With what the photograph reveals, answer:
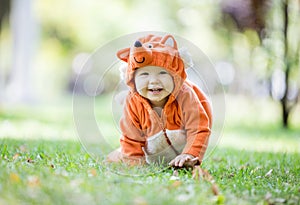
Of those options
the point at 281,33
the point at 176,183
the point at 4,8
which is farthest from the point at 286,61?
the point at 4,8

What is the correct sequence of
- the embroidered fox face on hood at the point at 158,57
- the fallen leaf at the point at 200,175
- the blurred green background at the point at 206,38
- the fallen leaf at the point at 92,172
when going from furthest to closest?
the blurred green background at the point at 206,38
the embroidered fox face on hood at the point at 158,57
the fallen leaf at the point at 200,175
the fallen leaf at the point at 92,172

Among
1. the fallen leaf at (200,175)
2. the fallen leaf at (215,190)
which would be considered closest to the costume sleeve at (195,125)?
the fallen leaf at (200,175)

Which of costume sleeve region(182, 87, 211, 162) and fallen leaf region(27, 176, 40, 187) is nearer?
fallen leaf region(27, 176, 40, 187)

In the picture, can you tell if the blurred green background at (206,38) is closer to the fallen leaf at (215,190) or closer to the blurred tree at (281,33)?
the blurred tree at (281,33)

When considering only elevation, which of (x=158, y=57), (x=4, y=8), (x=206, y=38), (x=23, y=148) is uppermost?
(x=4, y=8)

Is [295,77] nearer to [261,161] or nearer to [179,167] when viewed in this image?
[261,161]

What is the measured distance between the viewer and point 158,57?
121 inches

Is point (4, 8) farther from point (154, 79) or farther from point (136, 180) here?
point (136, 180)

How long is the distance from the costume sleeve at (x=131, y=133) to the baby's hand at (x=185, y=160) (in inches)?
11.1

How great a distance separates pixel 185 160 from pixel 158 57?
25.2 inches

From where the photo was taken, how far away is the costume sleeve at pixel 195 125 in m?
3.15

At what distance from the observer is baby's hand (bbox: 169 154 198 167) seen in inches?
123

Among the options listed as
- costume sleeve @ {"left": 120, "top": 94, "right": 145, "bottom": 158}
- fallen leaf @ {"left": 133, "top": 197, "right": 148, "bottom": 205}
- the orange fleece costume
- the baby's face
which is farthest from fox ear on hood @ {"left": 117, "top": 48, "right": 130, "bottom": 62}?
fallen leaf @ {"left": 133, "top": 197, "right": 148, "bottom": 205}

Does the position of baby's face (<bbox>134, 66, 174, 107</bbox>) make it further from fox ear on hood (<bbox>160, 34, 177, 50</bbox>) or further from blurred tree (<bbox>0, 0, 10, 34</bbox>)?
blurred tree (<bbox>0, 0, 10, 34</bbox>)
